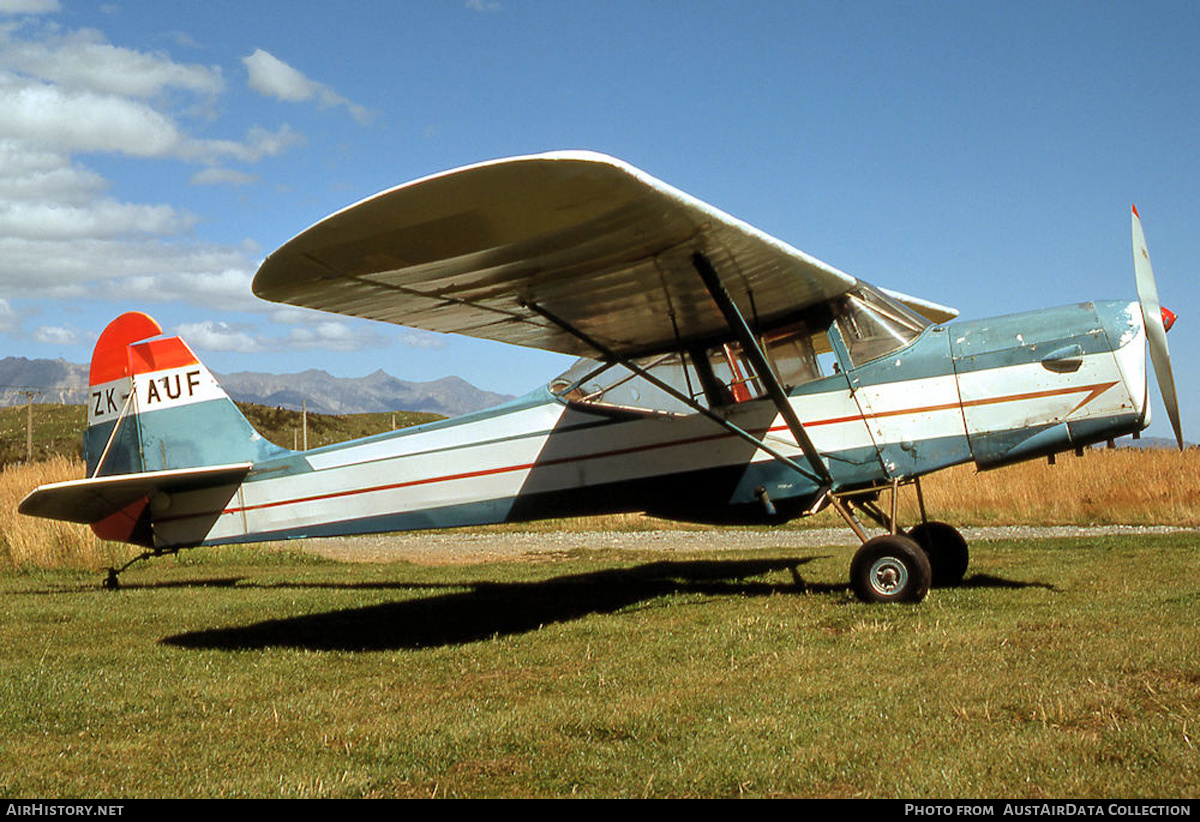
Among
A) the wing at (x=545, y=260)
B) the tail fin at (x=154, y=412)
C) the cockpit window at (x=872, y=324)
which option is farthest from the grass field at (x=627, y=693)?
the wing at (x=545, y=260)

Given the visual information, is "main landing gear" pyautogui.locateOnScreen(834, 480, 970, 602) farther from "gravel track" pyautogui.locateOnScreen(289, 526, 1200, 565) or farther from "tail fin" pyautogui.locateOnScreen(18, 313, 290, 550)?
"gravel track" pyautogui.locateOnScreen(289, 526, 1200, 565)

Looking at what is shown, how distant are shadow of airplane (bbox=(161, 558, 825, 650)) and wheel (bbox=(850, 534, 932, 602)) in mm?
1130

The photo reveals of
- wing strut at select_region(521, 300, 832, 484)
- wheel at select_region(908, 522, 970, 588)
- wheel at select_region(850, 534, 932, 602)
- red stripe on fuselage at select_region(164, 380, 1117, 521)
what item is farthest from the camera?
wheel at select_region(908, 522, 970, 588)

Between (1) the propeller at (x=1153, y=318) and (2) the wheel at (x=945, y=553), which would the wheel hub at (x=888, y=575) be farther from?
(1) the propeller at (x=1153, y=318)

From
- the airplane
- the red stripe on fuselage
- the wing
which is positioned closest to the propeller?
the airplane

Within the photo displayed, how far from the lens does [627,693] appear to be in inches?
174

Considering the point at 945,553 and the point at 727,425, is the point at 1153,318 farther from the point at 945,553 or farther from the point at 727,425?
the point at 727,425

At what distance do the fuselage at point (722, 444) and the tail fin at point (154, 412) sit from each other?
1.32 ft

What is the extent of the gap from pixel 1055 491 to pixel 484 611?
12.5 meters

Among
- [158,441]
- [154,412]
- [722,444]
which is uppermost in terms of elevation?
[154,412]

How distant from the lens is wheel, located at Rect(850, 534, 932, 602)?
6.52 meters

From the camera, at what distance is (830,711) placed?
388 cm

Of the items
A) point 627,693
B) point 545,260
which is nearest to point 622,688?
point 627,693
